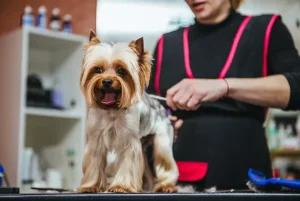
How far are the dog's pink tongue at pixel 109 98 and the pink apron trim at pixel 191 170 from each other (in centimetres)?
41

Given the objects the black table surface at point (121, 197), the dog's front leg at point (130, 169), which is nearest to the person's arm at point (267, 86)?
the dog's front leg at point (130, 169)

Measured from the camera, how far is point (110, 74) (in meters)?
0.93

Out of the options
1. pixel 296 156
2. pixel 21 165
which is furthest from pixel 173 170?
pixel 296 156

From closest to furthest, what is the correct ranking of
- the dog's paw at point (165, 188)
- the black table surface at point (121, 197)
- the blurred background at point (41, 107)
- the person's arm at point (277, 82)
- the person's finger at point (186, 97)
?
the black table surface at point (121, 197)
the dog's paw at point (165, 188)
the person's finger at point (186, 97)
the person's arm at point (277, 82)
the blurred background at point (41, 107)

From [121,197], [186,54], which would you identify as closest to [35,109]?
[186,54]

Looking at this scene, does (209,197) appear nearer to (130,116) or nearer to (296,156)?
(130,116)

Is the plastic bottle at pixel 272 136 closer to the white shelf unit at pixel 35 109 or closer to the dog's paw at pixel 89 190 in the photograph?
the white shelf unit at pixel 35 109

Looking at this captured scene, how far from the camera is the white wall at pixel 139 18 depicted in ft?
3.59

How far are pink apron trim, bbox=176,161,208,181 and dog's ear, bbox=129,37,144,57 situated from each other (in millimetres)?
423

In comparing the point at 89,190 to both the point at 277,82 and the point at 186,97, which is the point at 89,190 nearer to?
the point at 186,97

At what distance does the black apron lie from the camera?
139cm

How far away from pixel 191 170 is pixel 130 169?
373 millimetres

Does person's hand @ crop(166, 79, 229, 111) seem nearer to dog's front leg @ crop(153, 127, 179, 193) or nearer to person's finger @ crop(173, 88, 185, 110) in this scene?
person's finger @ crop(173, 88, 185, 110)

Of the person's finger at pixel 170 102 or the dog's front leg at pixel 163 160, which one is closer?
the dog's front leg at pixel 163 160
